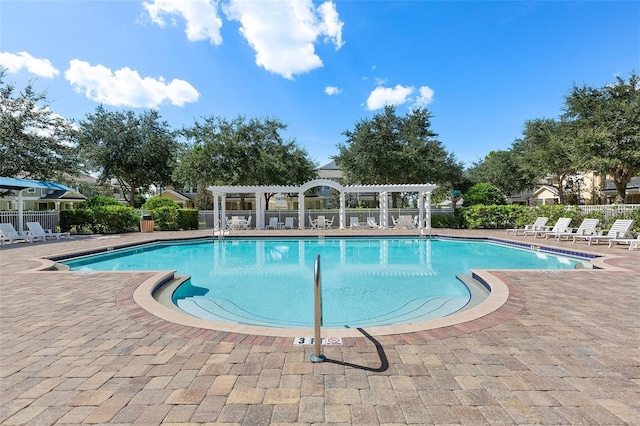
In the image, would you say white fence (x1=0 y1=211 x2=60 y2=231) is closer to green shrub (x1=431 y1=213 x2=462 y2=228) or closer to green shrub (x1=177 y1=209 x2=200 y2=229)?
green shrub (x1=177 y1=209 x2=200 y2=229)

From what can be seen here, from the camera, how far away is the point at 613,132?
64.0 ft

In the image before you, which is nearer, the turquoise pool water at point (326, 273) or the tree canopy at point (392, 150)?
the turquoise pool water at point (326, 273)

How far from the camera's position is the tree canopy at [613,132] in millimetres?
19141

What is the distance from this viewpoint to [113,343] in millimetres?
3375

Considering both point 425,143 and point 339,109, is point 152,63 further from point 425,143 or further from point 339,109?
point 425,143

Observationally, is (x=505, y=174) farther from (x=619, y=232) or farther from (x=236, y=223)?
(x=236, y=223)

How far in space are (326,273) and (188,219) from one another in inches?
567

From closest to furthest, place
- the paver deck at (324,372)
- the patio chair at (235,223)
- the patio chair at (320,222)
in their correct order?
the paver deck at (324,372), the patio chair at (235,223), the patio chair at (320,222)

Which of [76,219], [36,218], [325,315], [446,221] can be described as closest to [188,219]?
[76,219]

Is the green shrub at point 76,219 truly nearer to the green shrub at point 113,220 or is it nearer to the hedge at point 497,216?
the green shrub at point 113,220

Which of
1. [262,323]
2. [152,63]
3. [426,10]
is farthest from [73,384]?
[426,10]

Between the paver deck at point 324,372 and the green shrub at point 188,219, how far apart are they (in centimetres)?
1625

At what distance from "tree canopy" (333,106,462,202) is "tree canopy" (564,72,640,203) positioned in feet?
31.5

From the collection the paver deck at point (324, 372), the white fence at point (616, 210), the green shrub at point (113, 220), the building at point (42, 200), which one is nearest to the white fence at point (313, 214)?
the green shrub at point (113, 220)
